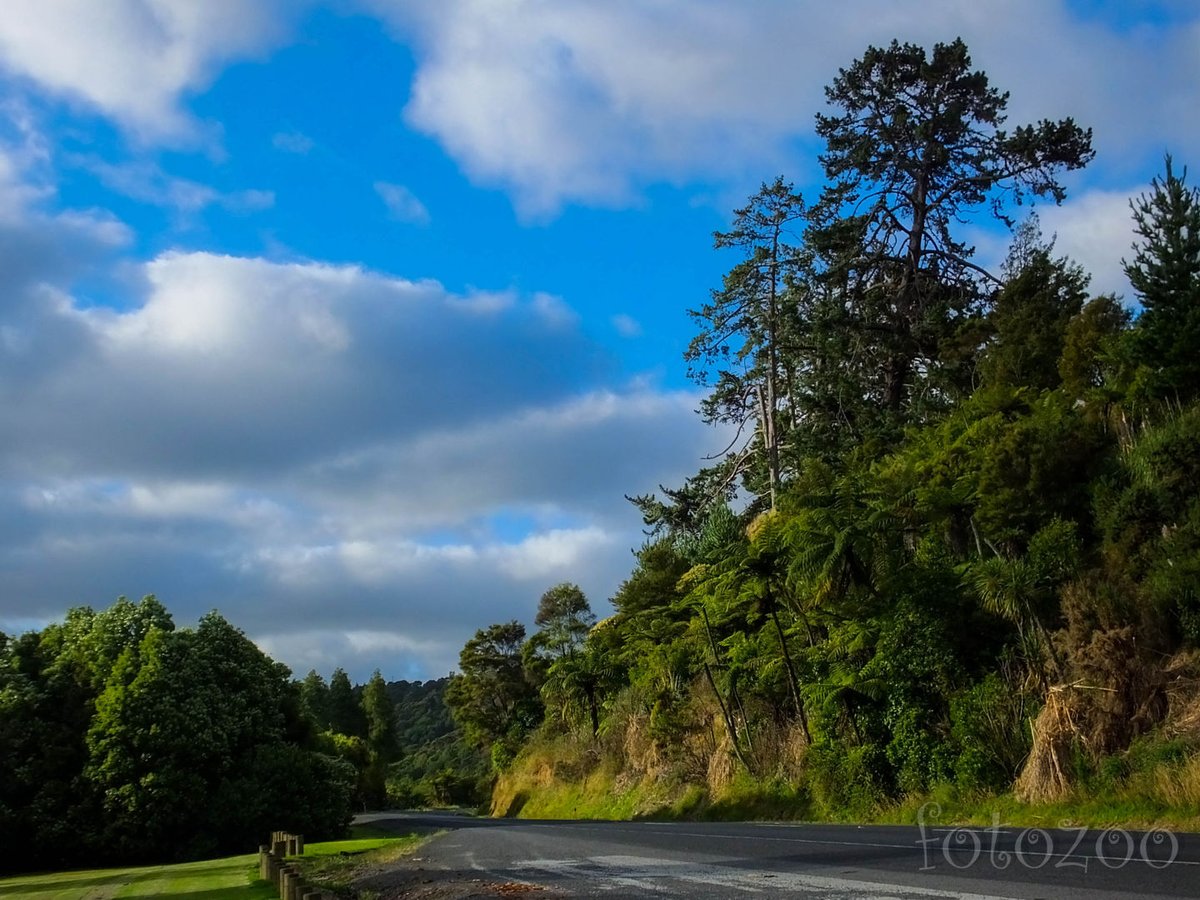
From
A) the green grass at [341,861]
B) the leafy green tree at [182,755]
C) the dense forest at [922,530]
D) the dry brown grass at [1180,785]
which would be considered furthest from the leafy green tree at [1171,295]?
the leafy green tree at [182,755]

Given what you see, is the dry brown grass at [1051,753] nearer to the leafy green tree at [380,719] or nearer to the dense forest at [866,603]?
the dense forest at [866,603]

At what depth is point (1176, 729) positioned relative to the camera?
1839 cm

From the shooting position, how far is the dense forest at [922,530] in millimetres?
20875

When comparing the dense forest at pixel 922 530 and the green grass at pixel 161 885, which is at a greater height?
the dense forest at pixel 922 530

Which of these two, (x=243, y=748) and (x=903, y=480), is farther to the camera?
(x=243, y=748)

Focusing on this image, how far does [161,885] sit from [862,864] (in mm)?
16733

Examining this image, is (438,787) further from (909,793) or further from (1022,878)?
(1022,878)

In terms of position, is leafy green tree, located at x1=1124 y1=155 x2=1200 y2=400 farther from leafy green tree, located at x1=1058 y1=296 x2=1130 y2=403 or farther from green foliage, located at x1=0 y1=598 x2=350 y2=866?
green foliage, located at x1=0 y1=598 x2=350 y2=866

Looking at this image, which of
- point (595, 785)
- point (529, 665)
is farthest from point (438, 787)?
point (595, 785)

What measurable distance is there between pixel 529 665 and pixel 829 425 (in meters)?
38.2

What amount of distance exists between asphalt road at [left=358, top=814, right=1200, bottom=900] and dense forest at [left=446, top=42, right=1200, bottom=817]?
14.3 feet

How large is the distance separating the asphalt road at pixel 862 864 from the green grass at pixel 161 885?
11.3 feet

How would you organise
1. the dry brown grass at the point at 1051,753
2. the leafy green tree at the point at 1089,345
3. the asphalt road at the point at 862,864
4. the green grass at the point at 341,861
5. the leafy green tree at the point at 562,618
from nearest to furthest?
the asphalt road at the point at 862,864, the green grass at the point at 341,861, the dry brown grass at the point at 1051,753, the leafy green tree at the point at 1089,345, the leafy green tree at the point at 562,618

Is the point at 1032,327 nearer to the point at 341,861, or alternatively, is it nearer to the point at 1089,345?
the point at 1089,345
